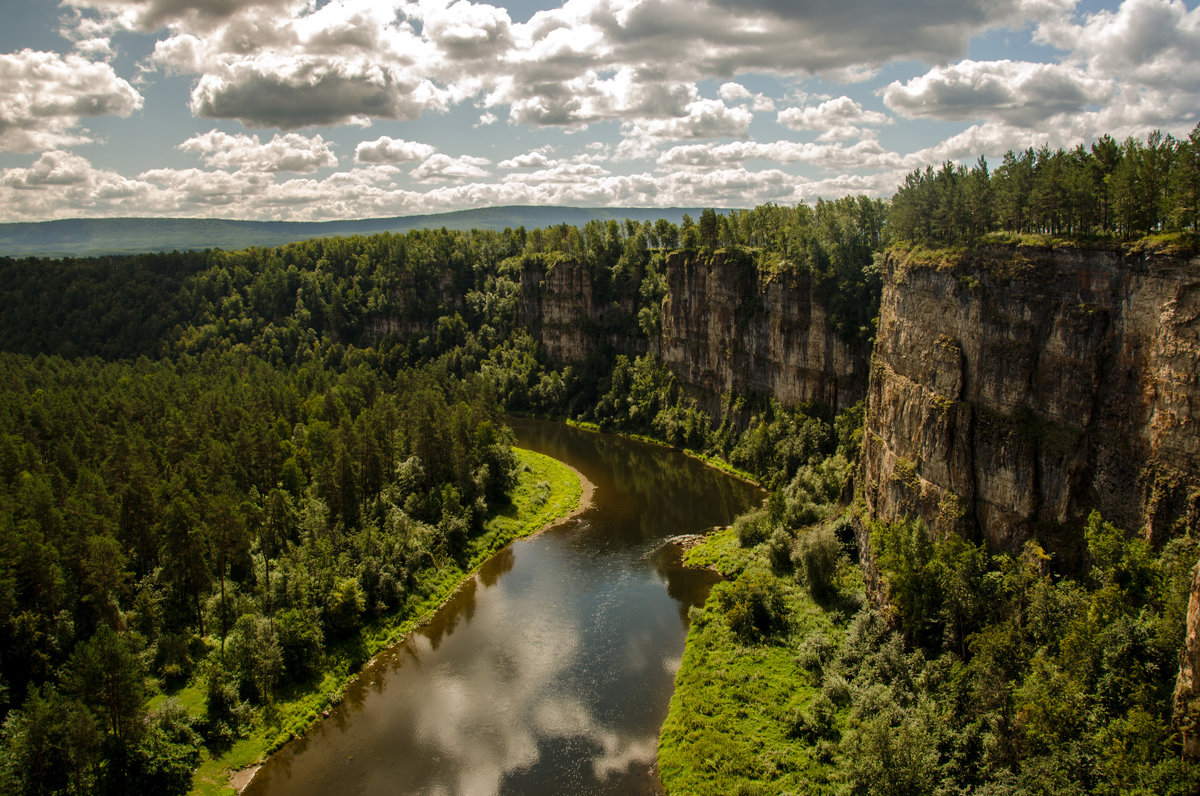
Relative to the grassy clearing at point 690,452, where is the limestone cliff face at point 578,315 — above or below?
above

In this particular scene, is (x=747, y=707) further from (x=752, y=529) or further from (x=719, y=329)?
(x=719, y=329)

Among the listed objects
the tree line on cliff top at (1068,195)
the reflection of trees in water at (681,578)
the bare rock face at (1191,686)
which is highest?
the tree line on cliff top at (1068,195)

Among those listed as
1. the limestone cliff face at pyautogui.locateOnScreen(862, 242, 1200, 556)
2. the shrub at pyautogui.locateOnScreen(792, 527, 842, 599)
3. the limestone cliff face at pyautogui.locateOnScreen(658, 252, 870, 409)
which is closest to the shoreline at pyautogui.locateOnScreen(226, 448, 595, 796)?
the limestone cliff face at pyautogui.locateOnScreen(658, 252, 870, 409)

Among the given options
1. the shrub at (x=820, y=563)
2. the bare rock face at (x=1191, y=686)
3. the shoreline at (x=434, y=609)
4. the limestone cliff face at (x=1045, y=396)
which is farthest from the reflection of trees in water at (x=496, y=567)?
the bare rock face at (x=1191, y=686)

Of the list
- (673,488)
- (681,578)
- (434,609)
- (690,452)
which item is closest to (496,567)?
(434,609)

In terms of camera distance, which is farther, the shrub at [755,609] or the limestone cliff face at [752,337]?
the limestone cliff face at [752,337]

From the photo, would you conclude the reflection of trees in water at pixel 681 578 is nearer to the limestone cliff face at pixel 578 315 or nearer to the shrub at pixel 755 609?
the shrub at pixel 755 609
